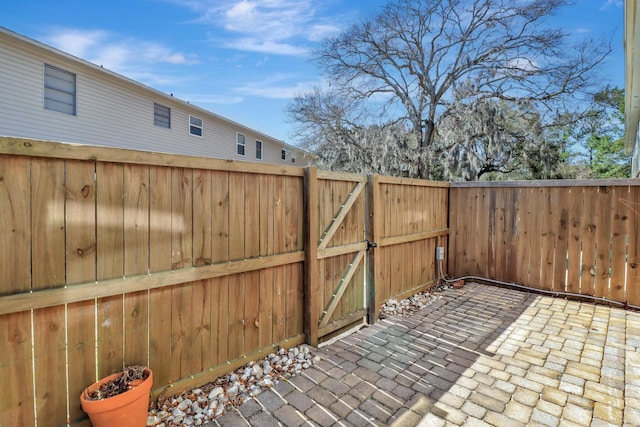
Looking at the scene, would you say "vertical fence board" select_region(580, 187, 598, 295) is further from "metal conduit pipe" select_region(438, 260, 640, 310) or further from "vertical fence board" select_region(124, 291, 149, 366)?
"vertical fence board" select_region(124, 291, 149, 366)

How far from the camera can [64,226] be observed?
163 centimetres

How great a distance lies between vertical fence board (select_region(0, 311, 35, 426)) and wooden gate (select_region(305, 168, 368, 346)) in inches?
74.7

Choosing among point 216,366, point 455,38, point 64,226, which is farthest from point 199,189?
point 455,38

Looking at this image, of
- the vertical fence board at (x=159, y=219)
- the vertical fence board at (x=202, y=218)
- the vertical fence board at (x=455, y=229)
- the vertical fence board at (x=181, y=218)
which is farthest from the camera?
the vertical fence board at (x=455, y=229)

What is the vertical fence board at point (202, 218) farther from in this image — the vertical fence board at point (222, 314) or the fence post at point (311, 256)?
the fence post at point (311, 256)

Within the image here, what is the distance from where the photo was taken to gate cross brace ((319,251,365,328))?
10.1 ft

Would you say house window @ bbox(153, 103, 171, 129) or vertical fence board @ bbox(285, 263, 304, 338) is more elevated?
house window @ bbox(153, 103, 171, 129)

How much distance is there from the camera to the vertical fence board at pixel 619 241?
12.8 ft

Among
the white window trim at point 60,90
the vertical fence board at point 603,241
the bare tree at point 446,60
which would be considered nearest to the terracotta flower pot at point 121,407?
the vertical fence board at point 603,241

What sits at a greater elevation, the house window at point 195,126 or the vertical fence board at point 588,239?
the house window at point 195,126

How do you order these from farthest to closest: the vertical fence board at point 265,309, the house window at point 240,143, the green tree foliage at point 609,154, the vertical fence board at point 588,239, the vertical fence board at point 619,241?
1. the green tree foliage at point 609,154
2. the house window at point 240,143
3. the vertical fence board at point 588,239
4. the vertical fence board at point 619,241
5. the vertical fence board at point 265,309

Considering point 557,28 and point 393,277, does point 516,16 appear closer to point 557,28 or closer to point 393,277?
point 557,28

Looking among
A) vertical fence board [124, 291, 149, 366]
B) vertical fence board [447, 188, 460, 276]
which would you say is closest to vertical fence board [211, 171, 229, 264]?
vertical fence board [124, 291, 149, 366]

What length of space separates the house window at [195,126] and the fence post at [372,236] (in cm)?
876
